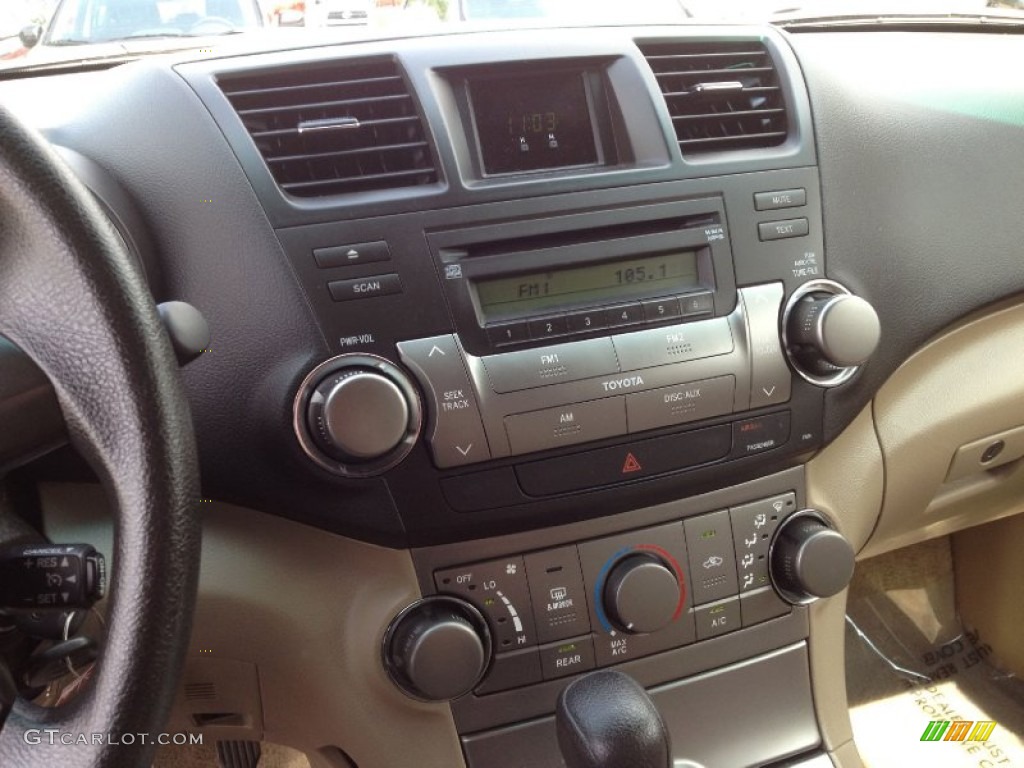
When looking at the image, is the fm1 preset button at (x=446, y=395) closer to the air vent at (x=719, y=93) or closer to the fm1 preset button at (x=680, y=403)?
the fm1 preset button at (x=680, y=403)

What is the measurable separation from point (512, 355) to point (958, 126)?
646 mm

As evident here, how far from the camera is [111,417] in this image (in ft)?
1.83

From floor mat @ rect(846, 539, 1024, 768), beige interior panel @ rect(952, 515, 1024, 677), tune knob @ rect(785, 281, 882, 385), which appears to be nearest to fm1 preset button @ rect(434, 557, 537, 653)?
tune knob @ rect(785, 281, 882, 385)

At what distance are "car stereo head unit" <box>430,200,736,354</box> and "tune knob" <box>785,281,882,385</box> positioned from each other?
0.26ft

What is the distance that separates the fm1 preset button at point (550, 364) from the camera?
35.1 inches

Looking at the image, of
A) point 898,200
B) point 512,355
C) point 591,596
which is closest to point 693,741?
point 591,596

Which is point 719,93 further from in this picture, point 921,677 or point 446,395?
point 921,677

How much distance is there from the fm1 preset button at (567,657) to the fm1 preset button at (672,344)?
30 cm

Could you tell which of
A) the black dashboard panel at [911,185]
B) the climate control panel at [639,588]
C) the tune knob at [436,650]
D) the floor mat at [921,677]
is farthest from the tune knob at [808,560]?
the floor mat at [921,677]

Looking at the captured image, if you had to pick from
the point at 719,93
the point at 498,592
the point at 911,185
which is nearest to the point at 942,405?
the point at 911,185

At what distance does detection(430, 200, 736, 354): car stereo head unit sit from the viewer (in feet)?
2.93

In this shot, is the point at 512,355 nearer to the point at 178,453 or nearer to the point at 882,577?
the point at 178,453

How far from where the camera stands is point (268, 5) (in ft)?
3.68

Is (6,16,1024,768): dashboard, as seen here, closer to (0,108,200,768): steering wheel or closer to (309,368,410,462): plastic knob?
(309,368,410,462): plastic knob
